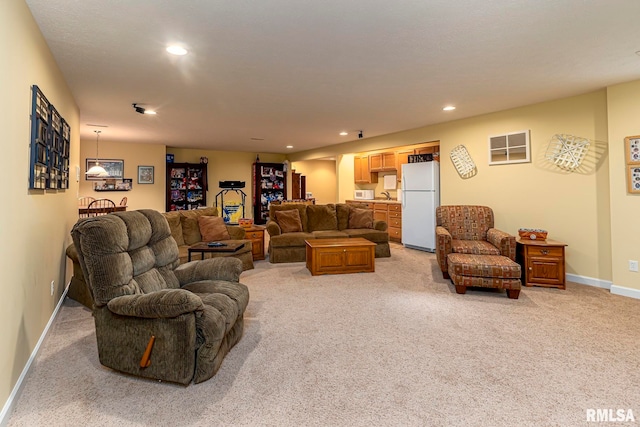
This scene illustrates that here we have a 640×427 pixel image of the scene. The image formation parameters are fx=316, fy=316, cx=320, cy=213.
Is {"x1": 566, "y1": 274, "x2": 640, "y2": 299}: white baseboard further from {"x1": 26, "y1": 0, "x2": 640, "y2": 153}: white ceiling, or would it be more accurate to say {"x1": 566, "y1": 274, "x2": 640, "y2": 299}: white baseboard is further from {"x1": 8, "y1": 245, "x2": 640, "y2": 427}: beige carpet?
{"x1": 26, "y1": 0, "x2": 640, "y2": 153}: white ceiling

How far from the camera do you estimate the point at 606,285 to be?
152 inches

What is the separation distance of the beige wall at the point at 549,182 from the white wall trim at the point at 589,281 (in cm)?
4

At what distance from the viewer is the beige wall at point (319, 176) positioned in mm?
10930

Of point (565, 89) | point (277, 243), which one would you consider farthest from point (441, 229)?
point (277, 243)

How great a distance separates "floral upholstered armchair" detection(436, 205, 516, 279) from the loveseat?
130cm

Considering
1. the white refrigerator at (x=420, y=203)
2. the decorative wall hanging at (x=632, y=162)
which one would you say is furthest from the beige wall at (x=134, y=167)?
the decorative wall hanging at (x=632, y=162)

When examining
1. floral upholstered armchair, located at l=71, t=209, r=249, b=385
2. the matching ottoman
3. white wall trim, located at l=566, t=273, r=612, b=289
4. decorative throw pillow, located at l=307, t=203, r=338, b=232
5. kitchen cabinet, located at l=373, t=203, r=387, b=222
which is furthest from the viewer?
kitchen cabinet, located at l=373, t=203, r=387, b=222

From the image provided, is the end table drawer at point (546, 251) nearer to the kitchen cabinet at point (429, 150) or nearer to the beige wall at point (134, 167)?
the kitchen cabinet at point (429, 150)

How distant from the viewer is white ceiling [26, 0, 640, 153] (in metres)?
2.18

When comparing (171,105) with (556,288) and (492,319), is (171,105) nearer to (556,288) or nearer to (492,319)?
(492,319)

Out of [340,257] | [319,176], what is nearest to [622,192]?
[340,257]

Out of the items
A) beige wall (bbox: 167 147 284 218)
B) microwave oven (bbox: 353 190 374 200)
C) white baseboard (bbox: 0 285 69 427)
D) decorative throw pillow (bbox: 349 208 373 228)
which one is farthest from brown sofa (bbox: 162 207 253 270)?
beige wall (bbox: 167 147 284 218)

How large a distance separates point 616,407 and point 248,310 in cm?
272

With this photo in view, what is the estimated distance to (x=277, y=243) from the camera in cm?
518
